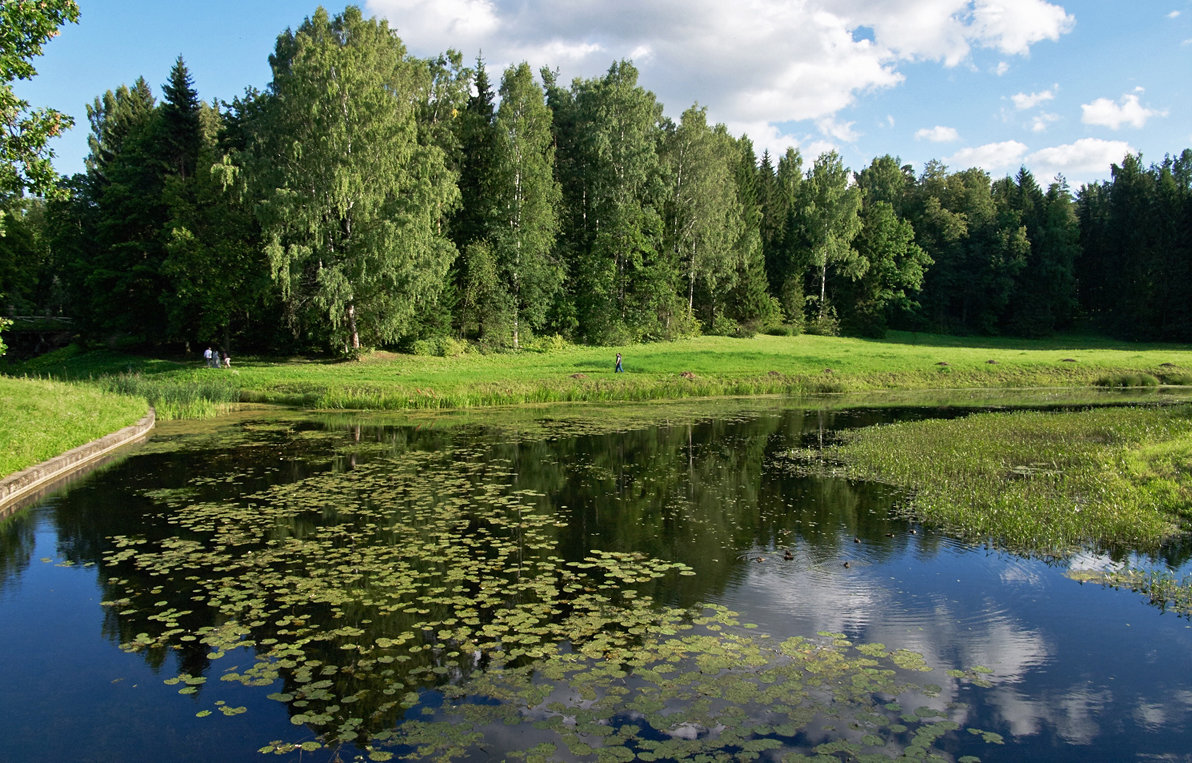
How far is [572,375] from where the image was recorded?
116 ft

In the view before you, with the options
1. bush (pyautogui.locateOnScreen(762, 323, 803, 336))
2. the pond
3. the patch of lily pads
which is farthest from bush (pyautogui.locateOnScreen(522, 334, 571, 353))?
the patch of lily pads

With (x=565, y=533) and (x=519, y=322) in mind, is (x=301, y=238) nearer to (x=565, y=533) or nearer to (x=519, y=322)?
(x=519, y=322)

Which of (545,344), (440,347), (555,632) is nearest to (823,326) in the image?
(545,344)

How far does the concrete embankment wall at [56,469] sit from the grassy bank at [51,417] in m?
0.26

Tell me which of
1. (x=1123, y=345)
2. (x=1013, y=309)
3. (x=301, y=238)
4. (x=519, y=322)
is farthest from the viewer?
(x=1013, y=309)

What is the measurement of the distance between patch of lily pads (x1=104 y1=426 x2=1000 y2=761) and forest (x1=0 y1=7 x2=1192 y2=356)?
100 feet

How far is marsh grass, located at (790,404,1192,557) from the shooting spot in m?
11.8

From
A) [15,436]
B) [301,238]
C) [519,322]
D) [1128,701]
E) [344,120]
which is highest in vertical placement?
[344,120]

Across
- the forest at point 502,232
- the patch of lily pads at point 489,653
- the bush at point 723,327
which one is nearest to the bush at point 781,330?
the forest at point 502,232

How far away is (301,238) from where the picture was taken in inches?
1613

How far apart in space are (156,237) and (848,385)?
42.2 meters

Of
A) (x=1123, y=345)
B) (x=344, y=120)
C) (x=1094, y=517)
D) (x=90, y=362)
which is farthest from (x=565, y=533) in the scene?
(x=1123, y=345)

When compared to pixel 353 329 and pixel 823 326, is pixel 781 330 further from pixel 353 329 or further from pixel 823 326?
pixel 353 329

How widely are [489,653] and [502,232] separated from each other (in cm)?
4193
